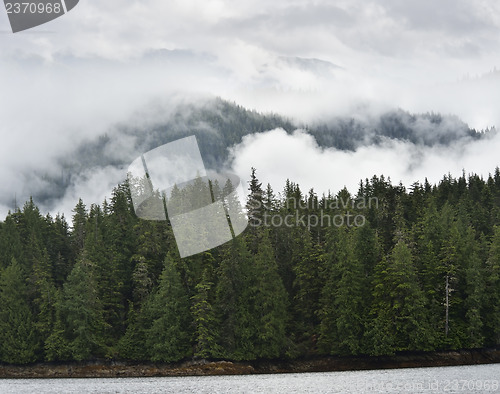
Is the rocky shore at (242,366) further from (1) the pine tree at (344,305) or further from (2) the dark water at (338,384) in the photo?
(2) the dark water at (338,384)

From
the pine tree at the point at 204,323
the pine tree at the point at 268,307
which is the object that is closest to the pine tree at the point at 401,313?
the pine tree at the point at 268,307

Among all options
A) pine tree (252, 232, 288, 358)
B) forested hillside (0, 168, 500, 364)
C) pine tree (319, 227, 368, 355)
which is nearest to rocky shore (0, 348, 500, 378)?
forested hillside (0, 168, 500, 364)

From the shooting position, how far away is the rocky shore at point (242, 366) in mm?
79562

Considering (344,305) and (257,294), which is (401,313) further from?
(257,294)

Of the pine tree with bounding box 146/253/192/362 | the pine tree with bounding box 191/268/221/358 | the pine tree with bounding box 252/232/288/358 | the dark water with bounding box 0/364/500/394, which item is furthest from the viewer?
the pine tree with bounding box 146/253/192/362

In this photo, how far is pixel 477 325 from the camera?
8019cm

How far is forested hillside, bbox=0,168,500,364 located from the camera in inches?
3182

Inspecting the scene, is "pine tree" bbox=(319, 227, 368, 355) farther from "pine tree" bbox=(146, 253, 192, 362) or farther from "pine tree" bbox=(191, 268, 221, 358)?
"pine tree" bbox=(146, 253, 192, 362)

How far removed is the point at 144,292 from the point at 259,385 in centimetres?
3301

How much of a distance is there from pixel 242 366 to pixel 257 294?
9.11 metres

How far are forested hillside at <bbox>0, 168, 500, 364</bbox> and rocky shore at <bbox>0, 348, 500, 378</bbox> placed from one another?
4.00ft

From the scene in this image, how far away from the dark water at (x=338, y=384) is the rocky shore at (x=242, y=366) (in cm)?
491

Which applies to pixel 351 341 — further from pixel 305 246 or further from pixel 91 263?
pixel 91 263

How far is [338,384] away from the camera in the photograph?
2379 inches
